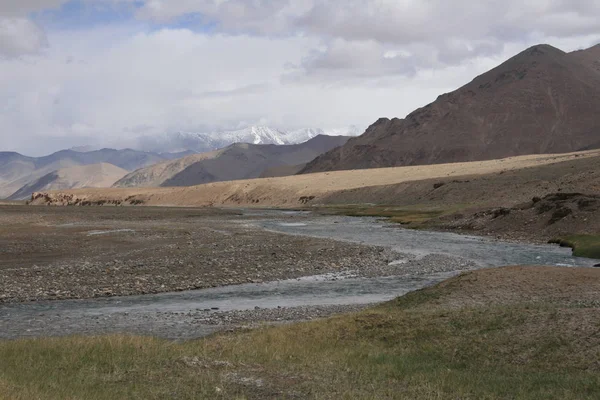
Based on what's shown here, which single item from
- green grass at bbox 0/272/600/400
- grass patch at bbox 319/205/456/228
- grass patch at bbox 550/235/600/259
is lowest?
grass patch at bbox 550/235/600/259

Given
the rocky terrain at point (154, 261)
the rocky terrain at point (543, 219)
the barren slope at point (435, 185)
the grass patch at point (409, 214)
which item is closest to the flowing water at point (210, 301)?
the rocky terrain at point (154, 261)

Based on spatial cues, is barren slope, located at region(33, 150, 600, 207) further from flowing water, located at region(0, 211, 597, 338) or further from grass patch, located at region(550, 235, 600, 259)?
flowing water, located at region(0, 211, 597, 338)

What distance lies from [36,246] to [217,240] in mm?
15745

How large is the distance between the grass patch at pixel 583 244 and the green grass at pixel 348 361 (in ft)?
88.1

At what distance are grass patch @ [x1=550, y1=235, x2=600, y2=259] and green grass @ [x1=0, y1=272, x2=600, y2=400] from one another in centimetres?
2686

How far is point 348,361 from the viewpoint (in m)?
17.9

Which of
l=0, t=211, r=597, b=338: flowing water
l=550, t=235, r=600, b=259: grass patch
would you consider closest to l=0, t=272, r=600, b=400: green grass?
l=0, t=211, r=597, b=338: flowing water

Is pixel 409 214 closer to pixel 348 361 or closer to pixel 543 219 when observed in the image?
pixel 543 219

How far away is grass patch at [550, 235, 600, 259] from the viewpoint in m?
47.3

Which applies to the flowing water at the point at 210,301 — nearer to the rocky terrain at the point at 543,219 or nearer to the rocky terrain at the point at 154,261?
the rocky terrain at the point at 154,261

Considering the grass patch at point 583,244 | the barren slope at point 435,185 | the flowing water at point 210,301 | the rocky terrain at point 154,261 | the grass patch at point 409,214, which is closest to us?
the flowing water at point 210,301

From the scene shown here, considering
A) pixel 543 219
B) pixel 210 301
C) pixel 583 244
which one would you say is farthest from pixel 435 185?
pixel 210 301

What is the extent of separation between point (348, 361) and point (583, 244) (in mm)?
39309

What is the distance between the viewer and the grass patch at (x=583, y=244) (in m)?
47.3
